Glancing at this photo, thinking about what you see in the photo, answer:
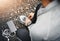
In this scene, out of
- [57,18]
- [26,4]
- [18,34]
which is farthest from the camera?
[26,4]

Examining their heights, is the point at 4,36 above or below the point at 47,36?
below

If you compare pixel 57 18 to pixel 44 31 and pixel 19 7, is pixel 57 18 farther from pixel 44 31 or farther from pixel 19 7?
pixel 19 7

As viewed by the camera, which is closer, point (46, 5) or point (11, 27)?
point (46, 5)

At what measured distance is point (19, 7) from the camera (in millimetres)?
1502

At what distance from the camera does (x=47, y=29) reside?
44.0 inches

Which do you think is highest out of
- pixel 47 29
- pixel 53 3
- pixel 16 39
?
pixel 53 3

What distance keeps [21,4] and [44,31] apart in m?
0.45

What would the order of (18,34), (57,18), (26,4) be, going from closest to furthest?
(57,18) < (18,34) < (26,4)

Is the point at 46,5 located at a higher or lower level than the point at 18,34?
higher

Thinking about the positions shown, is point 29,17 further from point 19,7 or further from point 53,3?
point 53,3

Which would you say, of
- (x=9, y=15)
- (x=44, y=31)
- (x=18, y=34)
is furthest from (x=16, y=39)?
(x=44, y=31)

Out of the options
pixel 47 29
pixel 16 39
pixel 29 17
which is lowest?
pixel 16 39

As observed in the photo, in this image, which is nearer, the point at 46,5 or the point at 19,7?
the point at 46,5

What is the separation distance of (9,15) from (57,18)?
461mm
